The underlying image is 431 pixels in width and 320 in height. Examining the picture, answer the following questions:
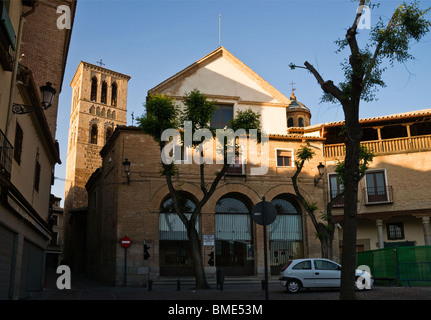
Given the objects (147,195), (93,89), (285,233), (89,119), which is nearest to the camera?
(147,195)

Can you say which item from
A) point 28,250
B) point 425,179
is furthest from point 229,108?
point 28,250

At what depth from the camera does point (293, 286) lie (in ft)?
54.3

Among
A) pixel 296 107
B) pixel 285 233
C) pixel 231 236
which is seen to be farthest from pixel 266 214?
pixel 296 107

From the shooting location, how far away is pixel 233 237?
25.4 meters

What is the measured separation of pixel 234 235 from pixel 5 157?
16944 millimetres

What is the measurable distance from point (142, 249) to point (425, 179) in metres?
16.7

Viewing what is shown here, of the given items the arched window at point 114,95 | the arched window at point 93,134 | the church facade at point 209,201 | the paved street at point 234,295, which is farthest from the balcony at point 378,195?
the arched window at point 114,95

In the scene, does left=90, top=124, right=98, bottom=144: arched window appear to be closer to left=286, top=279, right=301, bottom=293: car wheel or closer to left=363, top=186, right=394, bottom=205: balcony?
left=363, top=186, right=394, bottom=205: balcony

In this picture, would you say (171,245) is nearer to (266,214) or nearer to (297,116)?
(266,214)

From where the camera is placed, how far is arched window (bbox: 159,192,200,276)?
24078 millimetres

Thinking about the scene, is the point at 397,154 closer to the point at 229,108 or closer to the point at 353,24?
the point at 229,108

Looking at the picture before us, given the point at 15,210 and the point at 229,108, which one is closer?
the point at 15,210
